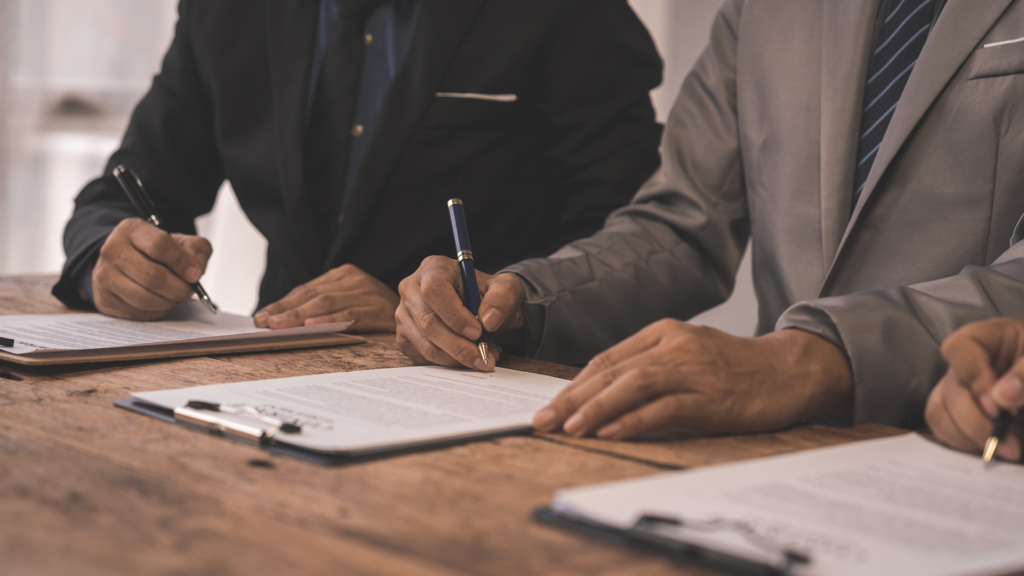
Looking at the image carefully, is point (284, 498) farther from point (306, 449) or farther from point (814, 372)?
point (814, 372)

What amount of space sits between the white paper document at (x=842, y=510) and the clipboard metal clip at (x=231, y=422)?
0.82 ft

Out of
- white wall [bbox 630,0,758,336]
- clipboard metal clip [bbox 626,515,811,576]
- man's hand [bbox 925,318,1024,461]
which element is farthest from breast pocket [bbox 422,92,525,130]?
white wall [bbox 630,0,758,336]

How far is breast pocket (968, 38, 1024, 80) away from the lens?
0.93 meters

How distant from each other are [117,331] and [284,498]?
700mm

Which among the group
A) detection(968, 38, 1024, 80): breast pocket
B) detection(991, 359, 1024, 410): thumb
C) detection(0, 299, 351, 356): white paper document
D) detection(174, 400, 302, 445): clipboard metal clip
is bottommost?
detection(0, 299, 351, 356): white paper document

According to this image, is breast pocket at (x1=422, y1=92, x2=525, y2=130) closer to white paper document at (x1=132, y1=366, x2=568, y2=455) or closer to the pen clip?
the pen clip

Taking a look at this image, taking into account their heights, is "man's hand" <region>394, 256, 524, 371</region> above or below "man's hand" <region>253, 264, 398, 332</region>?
above

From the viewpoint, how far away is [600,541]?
Answer: 1.39 feet

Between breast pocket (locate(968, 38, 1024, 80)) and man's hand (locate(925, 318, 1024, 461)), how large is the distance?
0.49 metres

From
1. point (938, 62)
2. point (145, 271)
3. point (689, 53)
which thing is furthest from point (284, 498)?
point (689, 53)

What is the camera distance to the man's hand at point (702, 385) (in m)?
0.62

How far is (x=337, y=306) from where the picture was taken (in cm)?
121

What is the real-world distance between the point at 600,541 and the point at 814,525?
12 cm

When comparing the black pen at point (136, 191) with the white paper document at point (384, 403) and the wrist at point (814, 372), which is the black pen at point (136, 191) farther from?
the wrist at point (814, 372)
